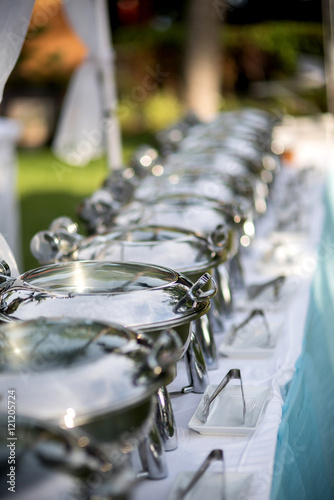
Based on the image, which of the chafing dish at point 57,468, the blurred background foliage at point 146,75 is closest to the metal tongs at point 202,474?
the chafing dish at point 57,468

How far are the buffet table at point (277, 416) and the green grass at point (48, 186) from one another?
2973 millimetres

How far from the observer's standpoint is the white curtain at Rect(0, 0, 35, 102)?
1882 millimetres

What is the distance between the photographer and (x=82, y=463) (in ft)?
2.72

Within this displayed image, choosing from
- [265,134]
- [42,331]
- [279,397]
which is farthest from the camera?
[265,134]

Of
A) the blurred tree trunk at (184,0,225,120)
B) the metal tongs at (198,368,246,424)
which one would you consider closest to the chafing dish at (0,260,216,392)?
the metal tongs at (198,368,246,424)

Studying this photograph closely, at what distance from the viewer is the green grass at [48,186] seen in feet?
20.4

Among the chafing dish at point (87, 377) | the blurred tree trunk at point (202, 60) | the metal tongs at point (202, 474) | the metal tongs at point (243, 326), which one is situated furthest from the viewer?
the blurred tree trunk at point (202, 60)

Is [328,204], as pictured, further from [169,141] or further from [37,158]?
[37,158]

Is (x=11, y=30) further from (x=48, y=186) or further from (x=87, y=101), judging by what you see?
(x=48, y=186)

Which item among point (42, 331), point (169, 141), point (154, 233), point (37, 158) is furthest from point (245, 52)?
point (42, 331)

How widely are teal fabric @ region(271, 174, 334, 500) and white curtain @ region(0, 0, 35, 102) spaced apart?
1.09m

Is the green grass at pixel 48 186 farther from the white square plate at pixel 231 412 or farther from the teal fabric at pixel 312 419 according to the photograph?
the white square plate at pixel 231 412

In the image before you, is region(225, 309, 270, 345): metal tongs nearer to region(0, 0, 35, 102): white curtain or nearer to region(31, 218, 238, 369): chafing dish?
region(31, 218, 238, 369): chafing dish

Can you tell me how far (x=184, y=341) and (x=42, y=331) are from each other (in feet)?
1.16
